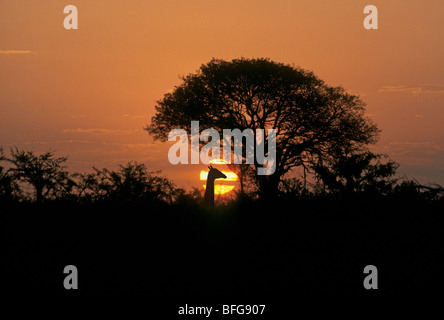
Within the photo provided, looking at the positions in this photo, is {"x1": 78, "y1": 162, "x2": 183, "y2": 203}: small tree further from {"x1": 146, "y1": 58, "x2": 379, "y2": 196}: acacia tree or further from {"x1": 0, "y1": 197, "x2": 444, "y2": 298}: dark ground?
{"x1": 146, "y1": 58, "x2": 379, "y2": 196}: acacia tree

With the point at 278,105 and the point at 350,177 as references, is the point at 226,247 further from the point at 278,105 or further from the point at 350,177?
the point at 278,105

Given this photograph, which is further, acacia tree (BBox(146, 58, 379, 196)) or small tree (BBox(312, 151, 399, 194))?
acacia tree (BBox(146, 58, 379, 196))

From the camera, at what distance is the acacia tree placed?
55469mm

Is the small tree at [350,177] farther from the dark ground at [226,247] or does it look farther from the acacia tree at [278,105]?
the acacia tree at [278,105]

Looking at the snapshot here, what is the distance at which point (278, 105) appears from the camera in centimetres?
5619

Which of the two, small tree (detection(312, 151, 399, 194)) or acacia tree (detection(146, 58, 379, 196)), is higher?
acacia tree (detection(146, 58, 379, 196))

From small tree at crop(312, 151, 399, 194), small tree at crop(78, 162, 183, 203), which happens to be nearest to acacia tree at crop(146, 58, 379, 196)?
small tree at crop(78, 162, 183, 203)

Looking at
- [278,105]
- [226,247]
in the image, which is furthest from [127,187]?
[278,105]

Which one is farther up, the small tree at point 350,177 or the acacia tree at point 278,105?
the acacia tree at point 278,105

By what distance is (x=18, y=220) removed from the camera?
6.32m

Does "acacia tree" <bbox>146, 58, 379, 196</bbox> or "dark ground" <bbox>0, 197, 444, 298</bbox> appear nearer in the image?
"dark ground" <bbox>0, 197, 444, 298</bbox>

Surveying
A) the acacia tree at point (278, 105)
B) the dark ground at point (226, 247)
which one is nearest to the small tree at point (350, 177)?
the dark ground at point (226, 247)

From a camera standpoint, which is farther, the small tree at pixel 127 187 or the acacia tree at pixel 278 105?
the acacia tree at pixel 278 105

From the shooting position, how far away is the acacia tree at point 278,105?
182 ft
